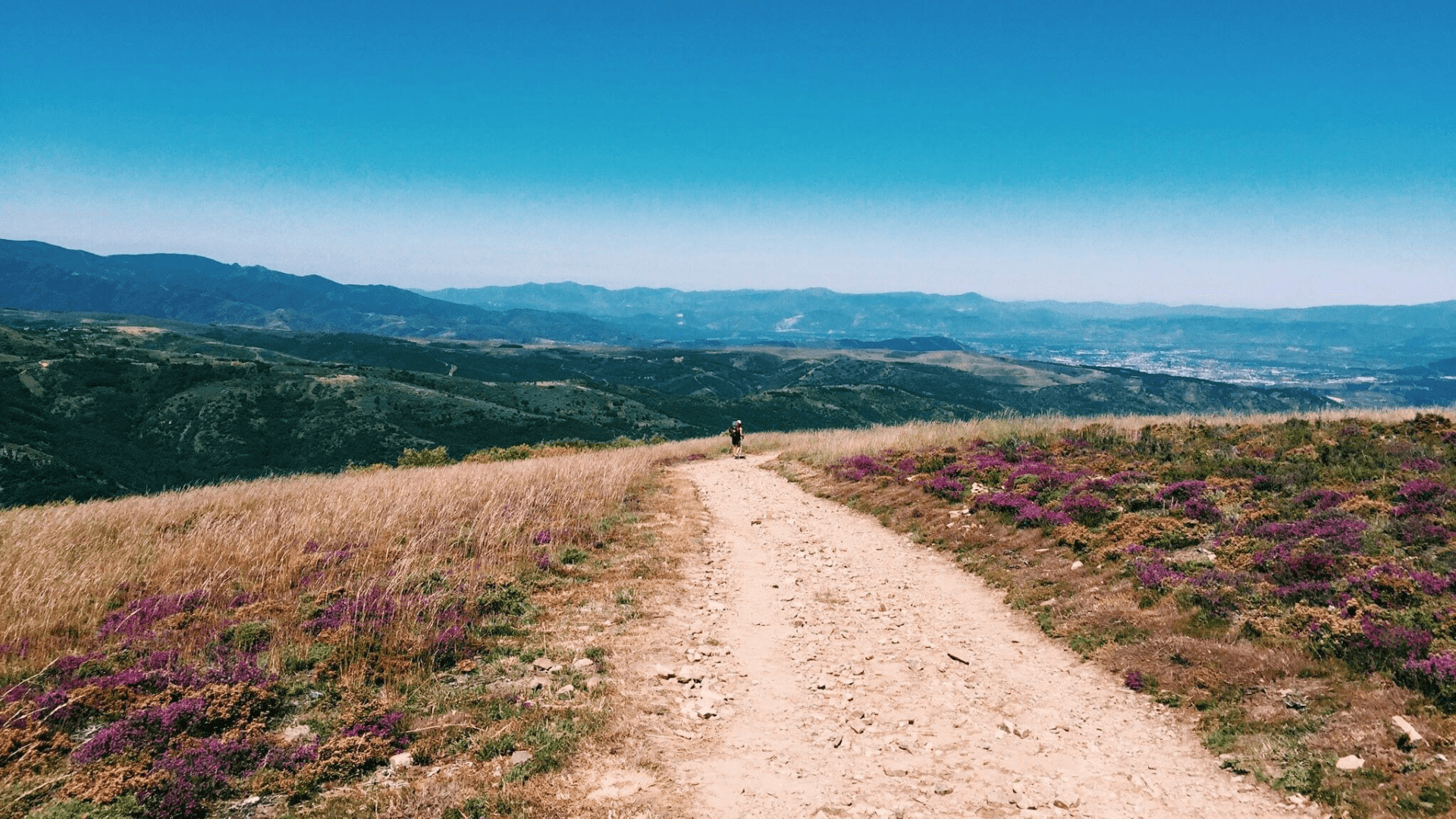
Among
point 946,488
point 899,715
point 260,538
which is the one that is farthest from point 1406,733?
point 260,538

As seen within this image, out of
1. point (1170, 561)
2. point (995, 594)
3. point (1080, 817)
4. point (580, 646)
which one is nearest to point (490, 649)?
point (580, 646)

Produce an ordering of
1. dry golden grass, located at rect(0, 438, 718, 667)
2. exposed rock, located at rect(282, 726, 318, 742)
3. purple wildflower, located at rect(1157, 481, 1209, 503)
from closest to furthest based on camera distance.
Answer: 1. exposed rock, located at rect(282, 726, 318, 742)
2. dry golden grass, located at rect(0, 438, 718, 667)
3. purple wildflower, located at rect(1157, 481, 1209, 503)

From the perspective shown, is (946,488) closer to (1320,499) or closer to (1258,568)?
(1320,499)

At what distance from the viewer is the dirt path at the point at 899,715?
605 cm

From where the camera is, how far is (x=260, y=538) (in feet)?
36.8

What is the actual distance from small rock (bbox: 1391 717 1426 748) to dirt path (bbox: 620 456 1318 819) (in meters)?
1.44

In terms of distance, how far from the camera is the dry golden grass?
8.28 m

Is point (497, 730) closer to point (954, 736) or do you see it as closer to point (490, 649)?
point (490, 649)

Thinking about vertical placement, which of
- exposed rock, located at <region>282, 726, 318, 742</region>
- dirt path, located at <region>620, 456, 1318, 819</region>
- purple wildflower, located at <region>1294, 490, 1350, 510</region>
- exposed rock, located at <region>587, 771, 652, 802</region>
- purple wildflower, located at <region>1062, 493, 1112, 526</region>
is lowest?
dirt path, located at <region>620, 456, 1318, 819</region>

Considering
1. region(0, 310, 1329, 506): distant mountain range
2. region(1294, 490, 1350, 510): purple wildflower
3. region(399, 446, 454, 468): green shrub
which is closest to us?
region(1294, 490, 1350, 510): purple wildflower

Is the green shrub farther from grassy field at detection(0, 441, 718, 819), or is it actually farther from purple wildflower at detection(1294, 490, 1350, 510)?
purple wildflower at detection(1294, 490, 1350, 510)

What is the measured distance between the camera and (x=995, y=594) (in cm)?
1205

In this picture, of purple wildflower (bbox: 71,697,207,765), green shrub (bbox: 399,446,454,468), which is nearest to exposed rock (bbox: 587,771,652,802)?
purple wildflower (bbox: 71,697,207,765)

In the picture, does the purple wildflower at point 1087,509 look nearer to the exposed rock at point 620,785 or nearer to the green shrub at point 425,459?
the exposed rock at point 620,785
